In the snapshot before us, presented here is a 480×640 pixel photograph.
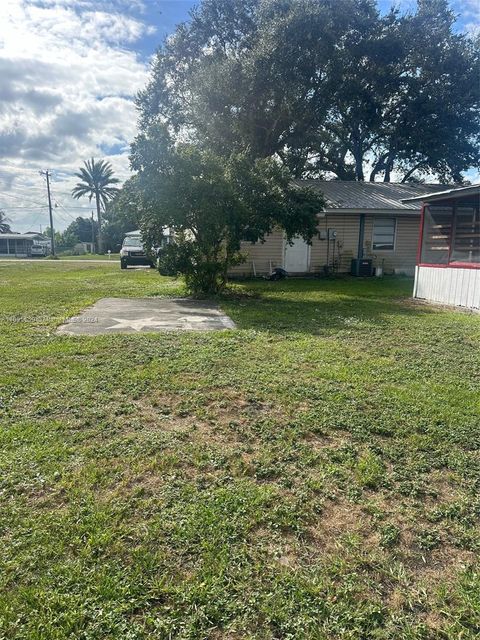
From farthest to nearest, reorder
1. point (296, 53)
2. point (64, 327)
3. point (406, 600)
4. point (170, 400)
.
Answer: point (296, 53) < point (64, 327) < point (170, 400) < point (406, 600)

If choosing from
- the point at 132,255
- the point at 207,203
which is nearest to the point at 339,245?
the point at 207,203

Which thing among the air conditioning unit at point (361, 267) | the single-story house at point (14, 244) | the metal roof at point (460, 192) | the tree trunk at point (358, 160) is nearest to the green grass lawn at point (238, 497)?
the metal roof at point (460, 192)

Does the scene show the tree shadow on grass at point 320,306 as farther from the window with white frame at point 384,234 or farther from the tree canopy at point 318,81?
the tree canopy at point 318,81

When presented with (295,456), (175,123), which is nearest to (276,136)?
(175,123)

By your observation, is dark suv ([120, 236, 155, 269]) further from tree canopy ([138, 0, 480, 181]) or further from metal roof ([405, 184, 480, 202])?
metal roof ([405, 184, 480, 202])

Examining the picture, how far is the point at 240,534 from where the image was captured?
2092 mm

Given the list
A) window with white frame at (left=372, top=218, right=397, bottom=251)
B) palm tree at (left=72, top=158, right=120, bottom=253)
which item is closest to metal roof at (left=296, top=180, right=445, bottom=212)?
window with white frame at (left=372, top=218, right=397, bottom=251)

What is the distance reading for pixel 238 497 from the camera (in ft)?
7.79

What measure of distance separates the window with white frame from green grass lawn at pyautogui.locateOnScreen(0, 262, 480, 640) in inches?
474

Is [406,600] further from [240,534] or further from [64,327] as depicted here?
[64,327]

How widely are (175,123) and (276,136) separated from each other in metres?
5.52

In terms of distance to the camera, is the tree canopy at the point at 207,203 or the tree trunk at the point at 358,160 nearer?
the tree canopy at the point at 207,203

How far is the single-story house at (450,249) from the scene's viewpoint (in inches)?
347

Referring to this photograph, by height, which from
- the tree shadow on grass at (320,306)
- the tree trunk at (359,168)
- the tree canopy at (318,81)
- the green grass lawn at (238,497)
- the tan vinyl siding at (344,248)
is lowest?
the green grass lawn at (238,497)
